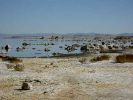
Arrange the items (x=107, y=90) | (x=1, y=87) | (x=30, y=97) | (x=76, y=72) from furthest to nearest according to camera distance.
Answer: (x=76, y=72), (x=1, y=87), (x=107, y=90), (x=30, y=97)

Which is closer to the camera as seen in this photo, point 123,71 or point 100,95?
point 100,95

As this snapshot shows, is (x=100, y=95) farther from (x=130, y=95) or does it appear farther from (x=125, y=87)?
(x=125, y=87)

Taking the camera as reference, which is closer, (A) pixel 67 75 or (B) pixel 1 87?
(B) pixel 1 87

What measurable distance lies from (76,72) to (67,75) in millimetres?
1640

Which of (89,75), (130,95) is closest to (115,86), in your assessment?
(130,95)

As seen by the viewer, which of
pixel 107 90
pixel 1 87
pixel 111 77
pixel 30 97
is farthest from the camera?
pixel 111 77

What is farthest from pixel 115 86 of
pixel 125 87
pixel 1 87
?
pixel 1 87

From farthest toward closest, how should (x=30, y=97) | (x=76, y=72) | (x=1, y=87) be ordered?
(x=76, y=72)
(x=1, y=87)
(x=30, y=97)

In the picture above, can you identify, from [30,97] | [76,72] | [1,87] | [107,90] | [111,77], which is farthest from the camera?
[76,72]

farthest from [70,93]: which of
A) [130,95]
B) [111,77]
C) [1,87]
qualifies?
[111,77]

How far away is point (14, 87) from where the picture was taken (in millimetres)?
16625

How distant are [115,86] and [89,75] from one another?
151 inches

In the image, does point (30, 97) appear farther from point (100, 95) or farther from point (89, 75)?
point (89, 75)

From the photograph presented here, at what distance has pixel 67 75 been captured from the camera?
20.8m
